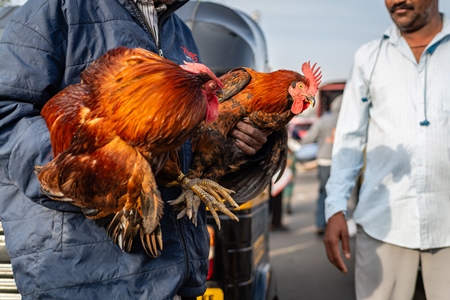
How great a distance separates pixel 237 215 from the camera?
315 cm

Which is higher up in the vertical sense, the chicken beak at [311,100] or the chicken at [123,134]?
the chicken at [123,134]

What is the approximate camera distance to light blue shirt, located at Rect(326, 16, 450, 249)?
2.76 m

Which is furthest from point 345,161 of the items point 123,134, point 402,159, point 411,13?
point 123,134

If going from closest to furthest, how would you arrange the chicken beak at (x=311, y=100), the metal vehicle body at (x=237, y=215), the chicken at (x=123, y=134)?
the chicken at (x=123, y=134)
the chicken beak at (x=311, y=100)
the metal vehicle body at (x=237, y=215)

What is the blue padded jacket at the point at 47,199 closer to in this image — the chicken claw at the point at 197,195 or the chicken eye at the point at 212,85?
the chicken claw at the point at 197,195

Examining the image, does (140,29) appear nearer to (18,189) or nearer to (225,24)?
(18,189)

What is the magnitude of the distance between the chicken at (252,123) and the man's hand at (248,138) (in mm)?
22

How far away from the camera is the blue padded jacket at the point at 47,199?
1.70 metres

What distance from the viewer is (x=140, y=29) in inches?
76.0

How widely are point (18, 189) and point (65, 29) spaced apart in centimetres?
57

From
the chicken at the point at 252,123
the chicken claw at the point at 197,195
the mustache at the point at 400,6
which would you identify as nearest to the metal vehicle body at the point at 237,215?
the chicken at the point at 252,123

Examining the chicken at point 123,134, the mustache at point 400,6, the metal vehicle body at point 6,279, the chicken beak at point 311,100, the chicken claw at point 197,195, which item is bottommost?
the metal vehicle body at point 6,279

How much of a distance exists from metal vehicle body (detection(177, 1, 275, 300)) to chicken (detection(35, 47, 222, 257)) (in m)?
1.52

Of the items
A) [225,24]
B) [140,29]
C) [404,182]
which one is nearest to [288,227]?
[225,24]
